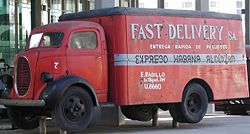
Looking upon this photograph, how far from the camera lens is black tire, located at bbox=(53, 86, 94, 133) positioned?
11758 millimetres

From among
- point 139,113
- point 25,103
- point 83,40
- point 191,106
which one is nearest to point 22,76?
point 25,103

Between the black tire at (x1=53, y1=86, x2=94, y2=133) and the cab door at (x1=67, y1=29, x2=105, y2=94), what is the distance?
0.41 m

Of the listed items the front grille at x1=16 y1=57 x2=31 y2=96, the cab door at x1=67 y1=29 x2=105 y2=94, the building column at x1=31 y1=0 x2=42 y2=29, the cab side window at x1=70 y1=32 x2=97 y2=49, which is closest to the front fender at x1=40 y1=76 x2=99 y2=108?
the cab door at x1=67 y1=29 x2=105 y2=94

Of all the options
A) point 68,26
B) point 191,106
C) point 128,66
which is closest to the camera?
point 68,26

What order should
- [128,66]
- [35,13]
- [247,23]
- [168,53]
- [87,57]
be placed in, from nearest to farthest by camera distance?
[87,57], [128,66], [168,53], [35,13], [247,23]

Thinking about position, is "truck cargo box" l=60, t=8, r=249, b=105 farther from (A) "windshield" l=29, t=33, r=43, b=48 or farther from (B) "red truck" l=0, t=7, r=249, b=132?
(A) "windshield" l=29, t=33, r=43, b=48

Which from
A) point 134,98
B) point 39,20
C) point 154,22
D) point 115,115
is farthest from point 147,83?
point 39,20

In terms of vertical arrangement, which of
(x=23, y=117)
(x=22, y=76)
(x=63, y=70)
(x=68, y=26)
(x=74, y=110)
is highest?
(x=68, y=26)

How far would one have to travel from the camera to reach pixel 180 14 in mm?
A: 13891

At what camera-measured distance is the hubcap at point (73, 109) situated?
1195 centimetres

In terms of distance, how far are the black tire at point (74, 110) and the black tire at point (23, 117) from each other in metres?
1.22

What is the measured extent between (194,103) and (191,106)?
0.14 m

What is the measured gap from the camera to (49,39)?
12.5 metres

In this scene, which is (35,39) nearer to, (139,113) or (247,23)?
(139,113)
